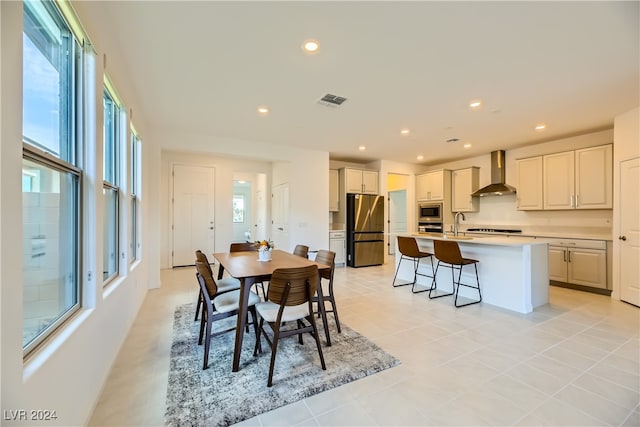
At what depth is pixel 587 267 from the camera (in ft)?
14.1

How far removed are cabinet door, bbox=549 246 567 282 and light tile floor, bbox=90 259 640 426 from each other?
108 cm

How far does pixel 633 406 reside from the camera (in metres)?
1.71

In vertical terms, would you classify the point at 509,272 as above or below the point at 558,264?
above

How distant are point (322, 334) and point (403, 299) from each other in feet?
5.45

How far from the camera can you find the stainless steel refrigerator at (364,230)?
6.27 meters

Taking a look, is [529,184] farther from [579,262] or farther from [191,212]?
[191,212]

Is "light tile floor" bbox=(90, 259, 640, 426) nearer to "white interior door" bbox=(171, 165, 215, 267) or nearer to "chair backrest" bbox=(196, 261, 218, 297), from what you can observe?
"chair backrest" bbox=(196, 261, 218, 297)

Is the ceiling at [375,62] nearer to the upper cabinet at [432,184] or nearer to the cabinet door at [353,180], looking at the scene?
the cabinet door at [353,180]

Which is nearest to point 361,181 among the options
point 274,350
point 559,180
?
point 559,180

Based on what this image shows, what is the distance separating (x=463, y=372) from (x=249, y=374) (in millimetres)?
1620

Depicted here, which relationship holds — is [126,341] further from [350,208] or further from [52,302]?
[350,208]

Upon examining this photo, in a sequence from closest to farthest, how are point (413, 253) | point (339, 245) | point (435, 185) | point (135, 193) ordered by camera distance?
1. point (135, 193)
2. point (413, 253)
3. point (339, 245)
4. point (435, 185)

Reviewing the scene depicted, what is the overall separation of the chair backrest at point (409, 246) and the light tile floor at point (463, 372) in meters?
0.95

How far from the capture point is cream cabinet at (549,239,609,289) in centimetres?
415
